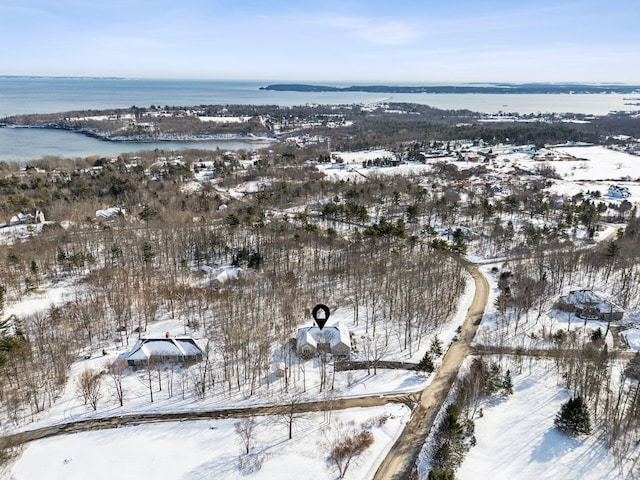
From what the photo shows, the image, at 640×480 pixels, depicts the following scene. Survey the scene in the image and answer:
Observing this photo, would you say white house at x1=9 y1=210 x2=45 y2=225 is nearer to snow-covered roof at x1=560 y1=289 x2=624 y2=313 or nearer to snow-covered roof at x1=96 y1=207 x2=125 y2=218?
snow-covered roof at x1=96 y1=207 x2=125 y2=218

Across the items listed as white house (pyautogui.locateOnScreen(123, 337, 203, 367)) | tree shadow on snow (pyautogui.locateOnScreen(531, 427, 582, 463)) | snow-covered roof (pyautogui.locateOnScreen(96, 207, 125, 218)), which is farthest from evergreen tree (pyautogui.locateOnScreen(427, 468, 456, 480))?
snow-covered roof (pyautogui.locateOnScreen(96, 207, 125, 218))

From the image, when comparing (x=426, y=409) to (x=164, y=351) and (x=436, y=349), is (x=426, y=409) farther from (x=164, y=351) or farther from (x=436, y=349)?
(x=164, y=351)

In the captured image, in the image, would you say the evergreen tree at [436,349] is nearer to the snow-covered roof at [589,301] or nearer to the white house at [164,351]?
the snow-covered roof at [589,301]

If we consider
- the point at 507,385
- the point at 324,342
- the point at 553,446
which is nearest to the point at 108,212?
the point at 324,342

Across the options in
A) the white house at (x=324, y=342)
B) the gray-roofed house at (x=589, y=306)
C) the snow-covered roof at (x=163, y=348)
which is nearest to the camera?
the snow-covered roof at (x=163, y=348)

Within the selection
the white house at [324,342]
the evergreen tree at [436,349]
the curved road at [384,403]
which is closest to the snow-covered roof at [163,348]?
the curved road at [384,403]

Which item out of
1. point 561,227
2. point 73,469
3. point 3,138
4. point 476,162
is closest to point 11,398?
point 73,469
